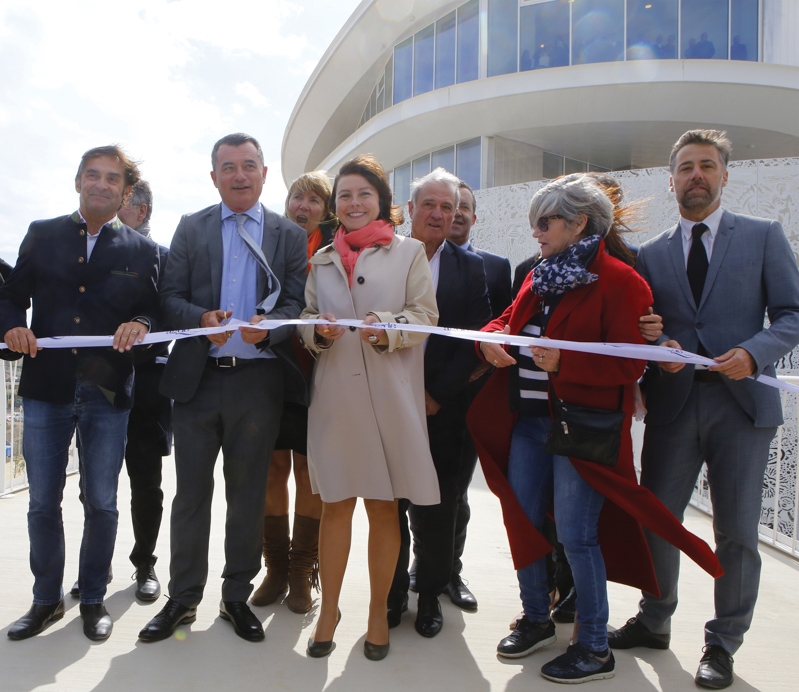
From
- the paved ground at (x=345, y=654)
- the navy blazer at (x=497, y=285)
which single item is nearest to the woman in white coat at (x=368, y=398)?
the paved ground at (x=345, y=654)

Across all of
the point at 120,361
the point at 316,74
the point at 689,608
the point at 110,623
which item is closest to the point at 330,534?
the point at 110,623

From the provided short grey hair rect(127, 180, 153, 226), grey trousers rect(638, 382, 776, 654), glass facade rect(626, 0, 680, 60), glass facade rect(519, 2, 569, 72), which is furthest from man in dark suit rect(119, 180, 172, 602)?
glass facade rect(626, 0, 680, 60)

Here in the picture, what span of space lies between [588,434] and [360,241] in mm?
1354

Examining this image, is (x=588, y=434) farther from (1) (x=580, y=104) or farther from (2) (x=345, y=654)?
(1) (x=580, y=104)

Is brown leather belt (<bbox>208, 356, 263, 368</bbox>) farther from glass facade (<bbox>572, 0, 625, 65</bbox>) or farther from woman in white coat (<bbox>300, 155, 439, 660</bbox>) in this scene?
glass facade (<bbox>572, 0, 625, 65</bbox>)

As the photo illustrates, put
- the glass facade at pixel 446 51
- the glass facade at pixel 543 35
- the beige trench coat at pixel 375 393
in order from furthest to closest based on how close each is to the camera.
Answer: the glass facade at pixel 446 51
the glass facade at pixel 543 35
the beige trench coat at pixel 375 393

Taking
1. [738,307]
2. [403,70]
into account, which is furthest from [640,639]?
[403,70]

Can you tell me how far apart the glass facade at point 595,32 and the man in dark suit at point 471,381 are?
1604cm

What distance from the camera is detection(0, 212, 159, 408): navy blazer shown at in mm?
2908

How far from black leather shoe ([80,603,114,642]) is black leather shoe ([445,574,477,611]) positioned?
1769 millimetres

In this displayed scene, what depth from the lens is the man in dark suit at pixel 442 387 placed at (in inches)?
124

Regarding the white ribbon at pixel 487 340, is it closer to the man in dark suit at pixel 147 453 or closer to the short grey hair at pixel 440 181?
the man in dark suit at pixel 147 453

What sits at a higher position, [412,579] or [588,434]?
[588,434]

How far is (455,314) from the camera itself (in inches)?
132
